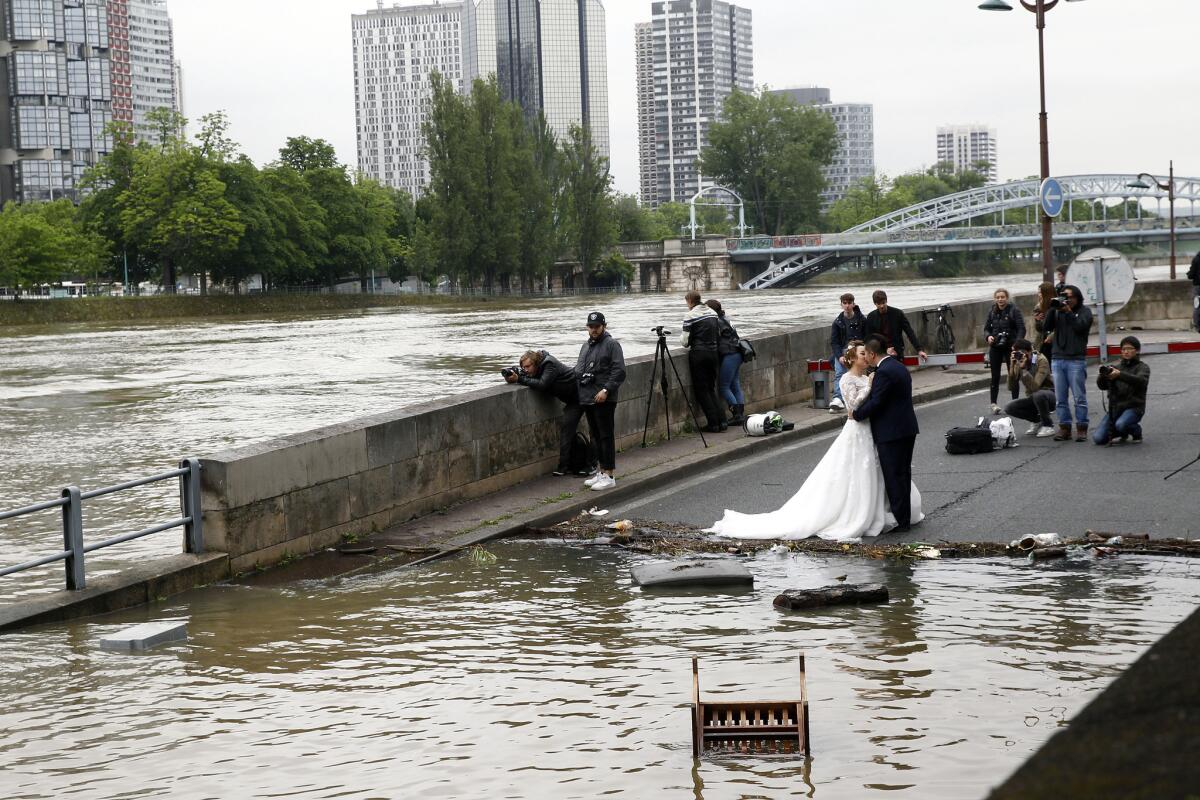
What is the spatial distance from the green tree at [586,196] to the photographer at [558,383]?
10076 cm

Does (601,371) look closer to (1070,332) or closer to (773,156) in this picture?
(1070,332)

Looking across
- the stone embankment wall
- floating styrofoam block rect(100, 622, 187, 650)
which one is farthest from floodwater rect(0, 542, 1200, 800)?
the stone embankment wall

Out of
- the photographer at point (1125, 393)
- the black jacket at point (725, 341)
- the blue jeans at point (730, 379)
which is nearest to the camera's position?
the photographer at point (1125, 393)

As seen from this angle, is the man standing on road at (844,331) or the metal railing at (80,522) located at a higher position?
the man standing on road at (844,331)

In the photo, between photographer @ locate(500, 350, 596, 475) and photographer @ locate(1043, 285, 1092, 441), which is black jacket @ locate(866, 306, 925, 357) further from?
photographer @ locate(500, 350, 596, 475)

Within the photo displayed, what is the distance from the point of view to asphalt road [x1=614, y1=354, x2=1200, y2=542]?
11.4 metres

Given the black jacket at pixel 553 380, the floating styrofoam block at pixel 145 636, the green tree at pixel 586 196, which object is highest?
the green tree at pixel 586 196

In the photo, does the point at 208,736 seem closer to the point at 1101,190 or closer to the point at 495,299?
the point at 495,299

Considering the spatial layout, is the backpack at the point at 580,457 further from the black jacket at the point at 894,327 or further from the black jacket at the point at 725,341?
the black jacket at the point at 894,327

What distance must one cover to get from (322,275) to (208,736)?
106 m

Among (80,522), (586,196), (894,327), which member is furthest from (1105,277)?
(586,196)

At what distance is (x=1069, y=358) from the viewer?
51.8ft

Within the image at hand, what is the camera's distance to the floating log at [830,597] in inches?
358

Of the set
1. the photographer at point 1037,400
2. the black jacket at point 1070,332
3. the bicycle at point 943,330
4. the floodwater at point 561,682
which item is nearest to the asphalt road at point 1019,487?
the photographer at point 1037,400
